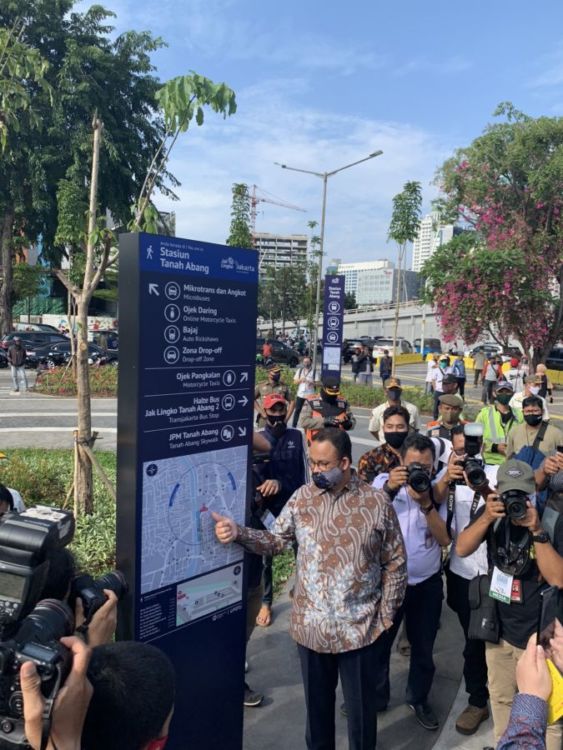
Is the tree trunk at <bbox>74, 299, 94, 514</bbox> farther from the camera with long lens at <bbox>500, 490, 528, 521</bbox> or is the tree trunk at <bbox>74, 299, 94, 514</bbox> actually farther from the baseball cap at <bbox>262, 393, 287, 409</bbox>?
the camera with long lens at <bbox>500, 490, 528, 521</bbox>

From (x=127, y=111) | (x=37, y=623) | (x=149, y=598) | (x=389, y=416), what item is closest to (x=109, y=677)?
(x=37, y=623)

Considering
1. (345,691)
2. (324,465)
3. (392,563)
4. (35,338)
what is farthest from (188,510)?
(35,338)

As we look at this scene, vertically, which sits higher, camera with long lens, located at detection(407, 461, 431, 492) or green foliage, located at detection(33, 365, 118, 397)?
camera with long lens, located at detection(407, 461, 431, 492)

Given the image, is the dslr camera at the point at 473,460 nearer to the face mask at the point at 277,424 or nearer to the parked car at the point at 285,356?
the face mask at the point at 277,424

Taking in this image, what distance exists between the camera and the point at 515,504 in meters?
2.68

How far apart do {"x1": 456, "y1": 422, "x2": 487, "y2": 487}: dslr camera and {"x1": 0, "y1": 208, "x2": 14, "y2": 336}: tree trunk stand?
30630 mm

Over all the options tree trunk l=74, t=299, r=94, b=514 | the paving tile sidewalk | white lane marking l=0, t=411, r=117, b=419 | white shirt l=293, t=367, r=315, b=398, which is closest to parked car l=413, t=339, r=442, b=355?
white shirt l=293, t=367, r=315, b=398

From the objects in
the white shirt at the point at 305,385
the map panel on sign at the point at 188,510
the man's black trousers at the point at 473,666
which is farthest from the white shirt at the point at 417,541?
the white shirt at the point at 305,385

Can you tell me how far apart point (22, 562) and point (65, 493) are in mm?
5807

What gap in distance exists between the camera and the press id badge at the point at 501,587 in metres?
2.87

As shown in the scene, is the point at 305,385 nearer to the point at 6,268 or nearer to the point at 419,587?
the point at 419,587

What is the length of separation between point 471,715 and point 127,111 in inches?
1229

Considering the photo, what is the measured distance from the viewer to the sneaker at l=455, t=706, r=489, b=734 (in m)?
3.51

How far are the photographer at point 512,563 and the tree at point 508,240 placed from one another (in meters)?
16.6
